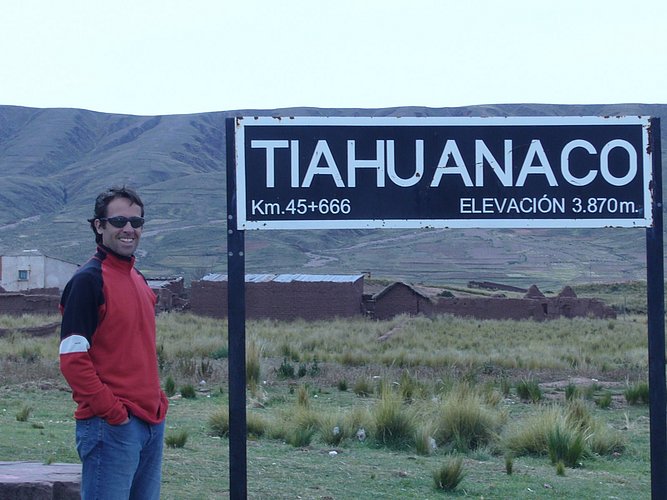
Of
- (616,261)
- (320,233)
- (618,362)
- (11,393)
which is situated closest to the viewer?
(11,393)

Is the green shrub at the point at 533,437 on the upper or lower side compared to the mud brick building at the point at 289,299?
lower

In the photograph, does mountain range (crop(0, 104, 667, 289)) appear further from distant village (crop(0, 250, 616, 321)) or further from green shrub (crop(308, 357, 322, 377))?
green shrub (crop(308, 357, 322, 377))

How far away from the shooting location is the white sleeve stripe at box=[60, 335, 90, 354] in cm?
398

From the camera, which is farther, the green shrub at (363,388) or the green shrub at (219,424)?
the green shrub at (363,388)

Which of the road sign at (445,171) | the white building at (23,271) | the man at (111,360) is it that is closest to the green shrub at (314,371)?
the road sign at (445,171)

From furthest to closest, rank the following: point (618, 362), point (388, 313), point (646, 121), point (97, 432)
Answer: point (388, 313)
point (618, 362)
point (646, 121)
point (97, 432)

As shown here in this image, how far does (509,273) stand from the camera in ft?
261

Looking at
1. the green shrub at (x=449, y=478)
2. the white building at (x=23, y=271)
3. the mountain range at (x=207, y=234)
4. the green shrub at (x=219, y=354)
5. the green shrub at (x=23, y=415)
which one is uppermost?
the mountain range at (x=207, y=234)

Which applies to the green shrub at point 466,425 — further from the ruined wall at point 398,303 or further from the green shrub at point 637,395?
the ruined wall at point 398,303

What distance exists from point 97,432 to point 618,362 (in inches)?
775

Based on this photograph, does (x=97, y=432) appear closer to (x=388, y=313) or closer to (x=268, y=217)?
(x=268, y=217)

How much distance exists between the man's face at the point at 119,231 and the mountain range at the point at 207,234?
181 feet

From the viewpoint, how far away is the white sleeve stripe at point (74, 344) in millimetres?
3977

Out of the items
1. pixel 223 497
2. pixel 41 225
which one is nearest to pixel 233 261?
pixel 223 497
